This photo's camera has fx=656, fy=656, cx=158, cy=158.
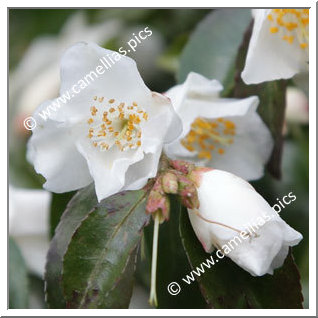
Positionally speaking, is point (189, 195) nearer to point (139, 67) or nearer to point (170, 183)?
point (170, 183)

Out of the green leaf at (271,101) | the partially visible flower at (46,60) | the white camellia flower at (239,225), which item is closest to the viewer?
the white camellia flower at (239,225)

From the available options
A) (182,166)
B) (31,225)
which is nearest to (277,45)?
(182,166)

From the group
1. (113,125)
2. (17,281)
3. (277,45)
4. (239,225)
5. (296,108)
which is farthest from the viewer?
(296,108)

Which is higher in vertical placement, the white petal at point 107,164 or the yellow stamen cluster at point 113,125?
the yellow stamen cluster at point 113,125

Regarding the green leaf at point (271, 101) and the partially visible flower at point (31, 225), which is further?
the partially visible flower at point (31, 225)

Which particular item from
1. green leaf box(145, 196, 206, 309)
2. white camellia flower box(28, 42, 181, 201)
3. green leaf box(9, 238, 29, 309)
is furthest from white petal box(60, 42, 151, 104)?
green leaf box(9, 238, 29, 309)

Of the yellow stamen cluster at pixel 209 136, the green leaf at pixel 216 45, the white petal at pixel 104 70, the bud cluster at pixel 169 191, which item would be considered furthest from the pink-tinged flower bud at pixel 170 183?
the green leaf at pixel 216 45

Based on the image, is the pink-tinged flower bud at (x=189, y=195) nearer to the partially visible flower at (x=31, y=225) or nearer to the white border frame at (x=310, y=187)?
the white border frame at (x=310, y=187)
